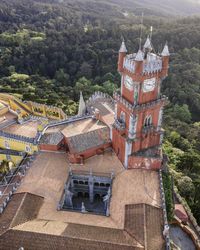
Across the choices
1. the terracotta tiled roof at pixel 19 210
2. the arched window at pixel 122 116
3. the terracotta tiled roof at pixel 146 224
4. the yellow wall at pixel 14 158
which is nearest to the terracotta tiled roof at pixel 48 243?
the terracotta tiled roof at pixel 19 210

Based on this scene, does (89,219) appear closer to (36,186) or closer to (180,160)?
(36,186)

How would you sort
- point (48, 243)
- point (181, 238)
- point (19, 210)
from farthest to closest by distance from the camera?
point (181, 238) < point (19, 210) < point (48, 243)

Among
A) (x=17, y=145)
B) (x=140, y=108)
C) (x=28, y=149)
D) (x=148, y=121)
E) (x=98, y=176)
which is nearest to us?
(x=140, y=108)

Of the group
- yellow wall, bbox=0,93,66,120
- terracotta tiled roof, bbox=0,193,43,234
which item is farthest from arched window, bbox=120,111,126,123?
yellow wall, bbox=0,93,66,120

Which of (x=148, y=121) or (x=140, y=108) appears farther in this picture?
(x=148, y=121)

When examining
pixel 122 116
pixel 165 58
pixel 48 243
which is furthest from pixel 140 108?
pixel 48 243

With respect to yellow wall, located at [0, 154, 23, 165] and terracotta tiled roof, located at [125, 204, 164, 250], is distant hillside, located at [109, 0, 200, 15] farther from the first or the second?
terracotta tiled roof, located at [125, 204, 164, 250]

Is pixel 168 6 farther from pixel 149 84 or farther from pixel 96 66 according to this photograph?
pixel 149 84
